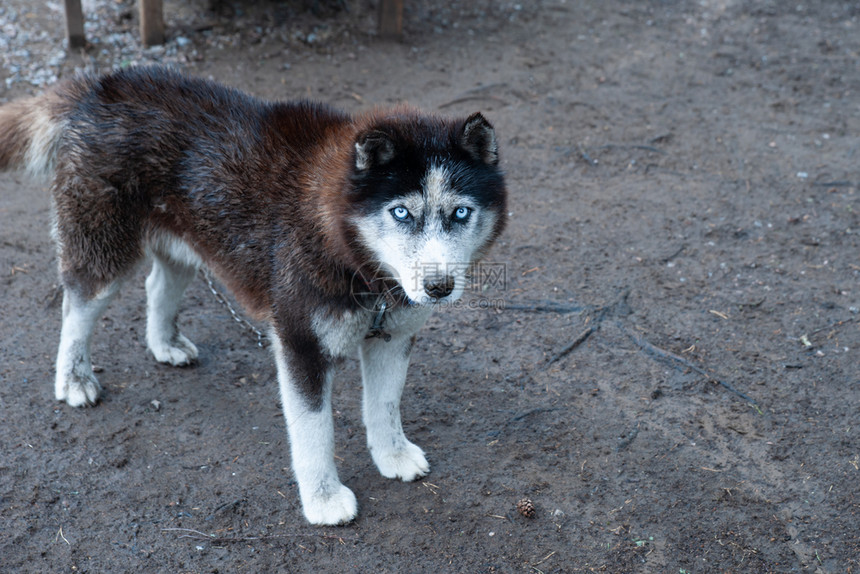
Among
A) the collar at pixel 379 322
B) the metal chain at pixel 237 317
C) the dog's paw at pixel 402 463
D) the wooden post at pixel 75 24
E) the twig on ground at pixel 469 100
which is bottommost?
the metal chain at pixel 237 317

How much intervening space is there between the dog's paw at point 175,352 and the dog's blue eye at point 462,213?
7.47 feet

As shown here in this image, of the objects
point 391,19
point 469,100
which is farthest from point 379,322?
point 391,19

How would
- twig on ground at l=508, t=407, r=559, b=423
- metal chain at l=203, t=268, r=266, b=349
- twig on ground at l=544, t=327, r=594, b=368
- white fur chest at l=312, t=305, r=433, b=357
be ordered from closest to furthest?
white fur chest at l=312, t=305, r=433, b=357
twig on ground at l=508, t=407, r=559, b=423
twig on ground at l=544, t=327, r=594, b=368
metal chain at l=203, t=268, r=266, b=349

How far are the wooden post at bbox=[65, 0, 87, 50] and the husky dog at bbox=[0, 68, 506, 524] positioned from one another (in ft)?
12.5

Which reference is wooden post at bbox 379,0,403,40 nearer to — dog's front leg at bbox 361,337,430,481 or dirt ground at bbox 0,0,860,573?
dirt ground at bbox 0,0,860,573

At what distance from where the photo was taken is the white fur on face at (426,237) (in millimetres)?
2762

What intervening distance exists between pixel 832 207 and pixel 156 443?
5.31 meters

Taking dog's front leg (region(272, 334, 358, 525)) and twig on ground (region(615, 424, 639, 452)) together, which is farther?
twig on ground (region(615, 424, 639, 452))

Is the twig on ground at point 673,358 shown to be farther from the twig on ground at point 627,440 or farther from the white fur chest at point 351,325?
the white fur chest at point 351,325

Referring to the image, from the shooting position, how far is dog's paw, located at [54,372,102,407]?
399 cm

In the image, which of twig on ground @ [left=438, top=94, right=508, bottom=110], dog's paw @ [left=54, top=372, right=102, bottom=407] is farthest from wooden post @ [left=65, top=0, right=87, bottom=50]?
dog's paw @ [left=54, top=372, right=102, bottom=407]

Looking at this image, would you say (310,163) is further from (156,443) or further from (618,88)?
(618,88)

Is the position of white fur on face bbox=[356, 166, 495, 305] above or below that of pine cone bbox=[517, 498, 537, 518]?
above

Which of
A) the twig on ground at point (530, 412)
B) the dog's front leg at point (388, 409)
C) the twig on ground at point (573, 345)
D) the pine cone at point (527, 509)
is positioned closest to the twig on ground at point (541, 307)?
the twig on ground at point (573, 345)
